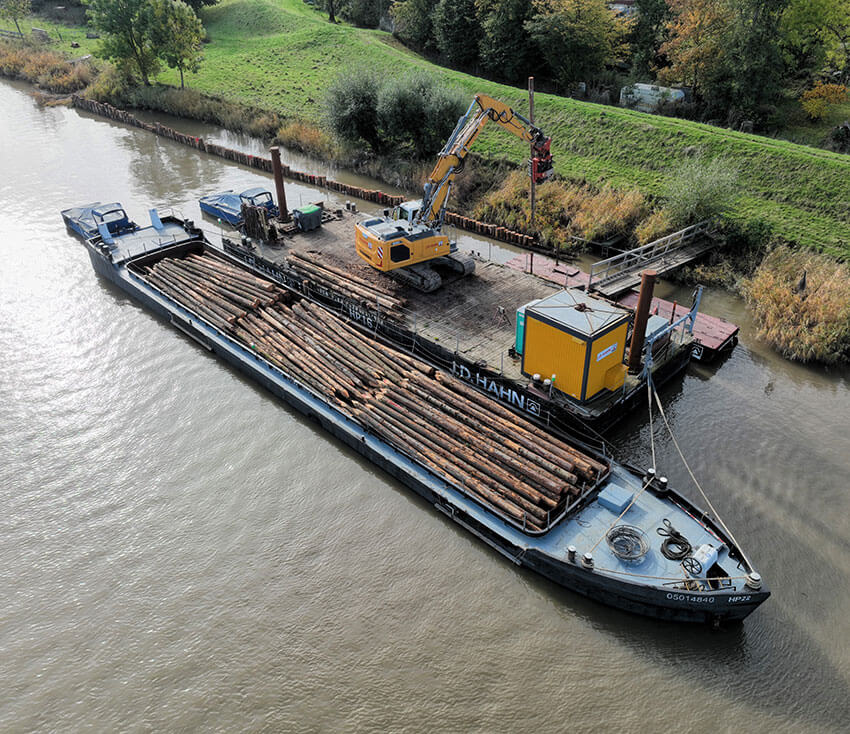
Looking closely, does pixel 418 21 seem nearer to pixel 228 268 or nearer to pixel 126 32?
pixel 126 32

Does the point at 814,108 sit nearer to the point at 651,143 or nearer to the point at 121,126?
the point at 651,143

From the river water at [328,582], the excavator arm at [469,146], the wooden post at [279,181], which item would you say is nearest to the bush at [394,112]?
the wooden post at [279,181]

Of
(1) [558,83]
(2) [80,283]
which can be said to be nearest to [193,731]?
(2) [80,283]

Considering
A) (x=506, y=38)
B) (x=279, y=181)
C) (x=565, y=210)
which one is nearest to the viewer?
(x=279, y=181)

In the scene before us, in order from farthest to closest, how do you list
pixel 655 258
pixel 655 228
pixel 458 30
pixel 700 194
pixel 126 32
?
pixel 458 30 < pixel 126 32 < pixel 655 228 < pixel 700 194 < pixel 655 258

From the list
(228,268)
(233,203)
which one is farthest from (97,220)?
(228,268)

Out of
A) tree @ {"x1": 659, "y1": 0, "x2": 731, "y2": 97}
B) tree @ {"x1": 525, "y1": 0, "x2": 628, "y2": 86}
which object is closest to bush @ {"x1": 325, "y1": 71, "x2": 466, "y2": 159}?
tree @ {"x1": 525, "y1": 0, "x2": 628, "y2": 86}
